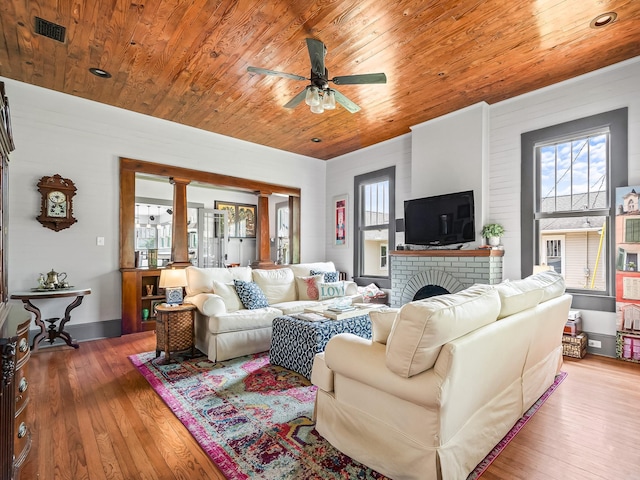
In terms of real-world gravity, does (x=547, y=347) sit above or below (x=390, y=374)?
below

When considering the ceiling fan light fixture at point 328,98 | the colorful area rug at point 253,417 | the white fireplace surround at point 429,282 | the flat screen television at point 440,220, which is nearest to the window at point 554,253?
the flat screen television at point 440,220

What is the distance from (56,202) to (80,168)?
1.77ft

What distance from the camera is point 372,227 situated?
20.8ft

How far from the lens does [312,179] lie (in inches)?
276

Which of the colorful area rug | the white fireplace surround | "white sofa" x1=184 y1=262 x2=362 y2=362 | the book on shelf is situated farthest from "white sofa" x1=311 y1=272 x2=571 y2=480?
the white fireplace surround

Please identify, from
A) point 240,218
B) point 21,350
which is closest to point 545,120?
point 21,350

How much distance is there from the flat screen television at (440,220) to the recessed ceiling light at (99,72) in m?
4.18

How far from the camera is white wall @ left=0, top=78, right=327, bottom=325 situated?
398 cm

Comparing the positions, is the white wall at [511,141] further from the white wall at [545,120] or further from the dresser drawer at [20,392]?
the dresser drawer at [20,392]

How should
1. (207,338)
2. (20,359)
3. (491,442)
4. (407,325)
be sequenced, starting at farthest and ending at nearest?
(207,338) < (491,442) < (20,359) < (407,325)

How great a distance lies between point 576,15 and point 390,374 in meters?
3.25

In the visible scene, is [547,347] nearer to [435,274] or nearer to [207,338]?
[435,274]

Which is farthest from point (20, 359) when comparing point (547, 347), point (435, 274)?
point (435, 274)

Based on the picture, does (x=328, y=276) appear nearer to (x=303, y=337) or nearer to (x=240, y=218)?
(x=303, y=337)
